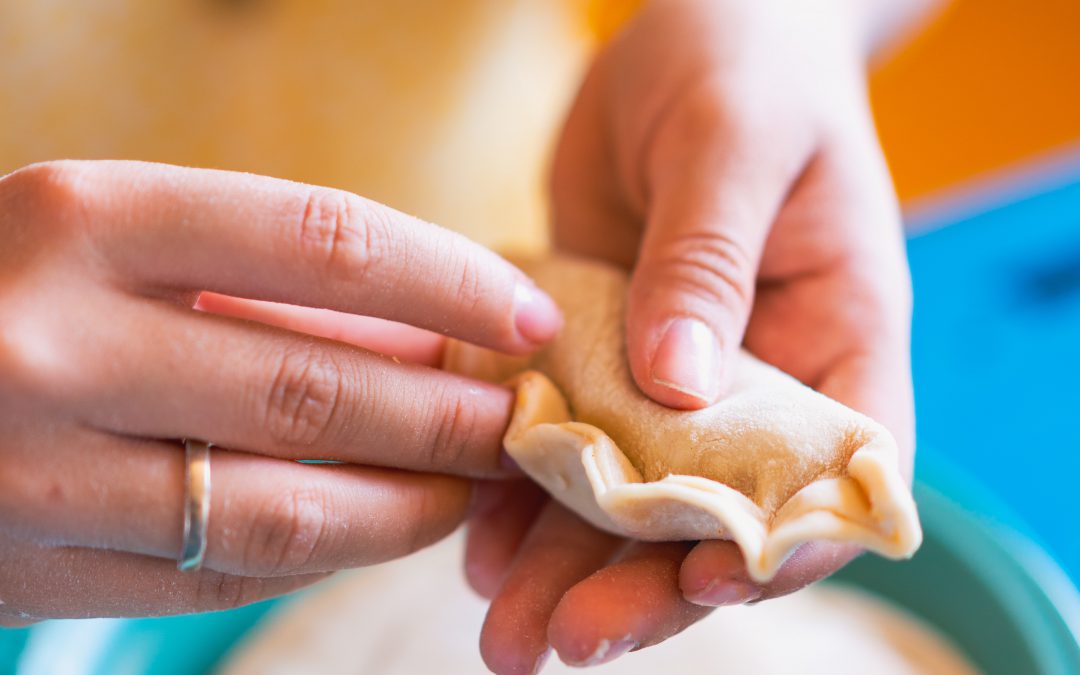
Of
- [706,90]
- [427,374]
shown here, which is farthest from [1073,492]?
[427,374]

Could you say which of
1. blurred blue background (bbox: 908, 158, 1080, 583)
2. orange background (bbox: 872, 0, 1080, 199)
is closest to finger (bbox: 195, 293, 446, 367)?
blurred blue background (bbox: 908, 158, 1080, 583)

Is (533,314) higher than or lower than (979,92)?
lower

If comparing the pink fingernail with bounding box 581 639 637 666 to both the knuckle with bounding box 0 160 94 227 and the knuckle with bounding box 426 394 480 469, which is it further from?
the knuckle with bounding box 0 160 94 227

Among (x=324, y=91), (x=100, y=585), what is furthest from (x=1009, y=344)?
(x=100, y=585)

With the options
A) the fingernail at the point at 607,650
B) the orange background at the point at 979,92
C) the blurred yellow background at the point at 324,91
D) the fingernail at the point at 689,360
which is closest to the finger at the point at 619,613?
the fingernail at the point at 607,650

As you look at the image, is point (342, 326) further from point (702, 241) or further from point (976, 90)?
point (976, 90)

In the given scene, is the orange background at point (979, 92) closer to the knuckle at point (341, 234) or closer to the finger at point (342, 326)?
the finger at point (342, 326)
